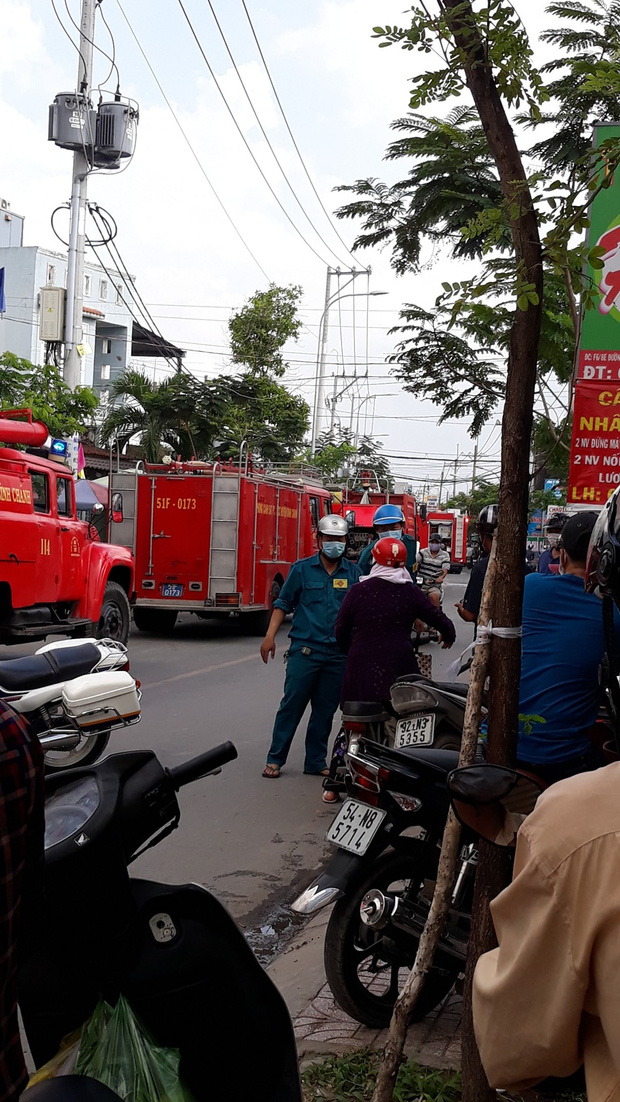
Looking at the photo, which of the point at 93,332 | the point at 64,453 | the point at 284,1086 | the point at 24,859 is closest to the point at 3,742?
the point at 24,859

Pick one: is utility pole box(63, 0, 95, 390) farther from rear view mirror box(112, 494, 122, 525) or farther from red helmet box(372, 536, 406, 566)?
red helmet box(372, 536, 406, 566)

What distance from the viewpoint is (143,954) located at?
2045mm

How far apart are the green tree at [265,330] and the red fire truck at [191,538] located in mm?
16067

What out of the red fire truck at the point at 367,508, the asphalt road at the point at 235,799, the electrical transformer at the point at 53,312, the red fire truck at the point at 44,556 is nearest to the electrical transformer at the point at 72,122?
the electrical transformer at the point at 53,312

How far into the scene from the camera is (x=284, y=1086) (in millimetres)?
2207

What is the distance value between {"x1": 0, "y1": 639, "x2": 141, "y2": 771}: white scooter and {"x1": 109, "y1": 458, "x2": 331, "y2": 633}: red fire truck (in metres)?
10.7

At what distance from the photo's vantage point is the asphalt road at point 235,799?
5266mm

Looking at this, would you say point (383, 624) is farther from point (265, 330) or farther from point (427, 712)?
point (265, 330)

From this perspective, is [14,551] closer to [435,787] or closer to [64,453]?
Result: [64,453]

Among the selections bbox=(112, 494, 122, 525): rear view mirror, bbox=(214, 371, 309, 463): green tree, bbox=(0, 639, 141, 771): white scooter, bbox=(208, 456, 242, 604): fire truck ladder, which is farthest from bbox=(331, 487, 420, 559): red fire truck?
bbox=(0, 639, 141, 771): white scooter

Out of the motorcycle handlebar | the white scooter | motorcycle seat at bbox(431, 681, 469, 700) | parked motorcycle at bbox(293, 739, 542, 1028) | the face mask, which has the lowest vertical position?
parked motorcycle at bbox(293, 739, 542, 1028)

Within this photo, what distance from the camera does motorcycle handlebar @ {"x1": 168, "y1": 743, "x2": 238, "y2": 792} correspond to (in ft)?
7.23

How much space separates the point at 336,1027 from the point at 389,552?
9.91ft

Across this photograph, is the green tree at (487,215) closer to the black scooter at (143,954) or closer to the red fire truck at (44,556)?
the black scooter at (143,954)
